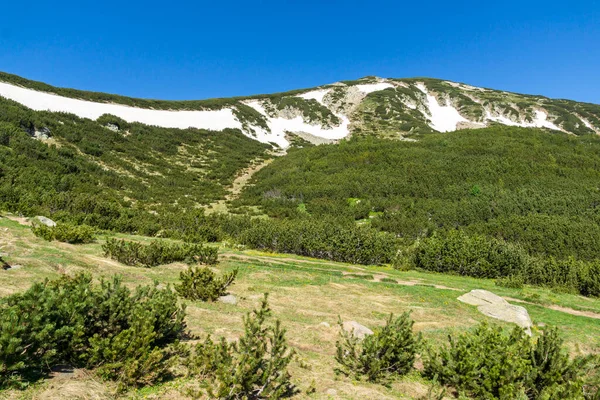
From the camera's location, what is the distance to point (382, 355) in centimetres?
568

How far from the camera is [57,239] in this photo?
11.3 m

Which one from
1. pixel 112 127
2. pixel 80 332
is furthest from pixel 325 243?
pixel 112 127

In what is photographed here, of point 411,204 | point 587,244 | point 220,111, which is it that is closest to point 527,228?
point 587,244

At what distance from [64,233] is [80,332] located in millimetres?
9004

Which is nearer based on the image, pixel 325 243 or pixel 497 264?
pixel 497 264

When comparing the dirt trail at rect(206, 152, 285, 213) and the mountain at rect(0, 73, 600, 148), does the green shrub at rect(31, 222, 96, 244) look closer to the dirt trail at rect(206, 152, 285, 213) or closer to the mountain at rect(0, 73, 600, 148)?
the dirt trail at rect(206, 152, 285, 213)

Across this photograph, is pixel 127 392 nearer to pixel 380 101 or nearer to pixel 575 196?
pixel 575 196

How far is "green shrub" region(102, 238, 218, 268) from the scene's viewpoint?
34.1 ft

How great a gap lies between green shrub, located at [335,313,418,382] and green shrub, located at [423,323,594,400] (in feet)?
1.33

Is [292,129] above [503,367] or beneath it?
above

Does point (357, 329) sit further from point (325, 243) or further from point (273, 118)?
point (273, 118)

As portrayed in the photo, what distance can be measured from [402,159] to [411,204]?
11331 mm

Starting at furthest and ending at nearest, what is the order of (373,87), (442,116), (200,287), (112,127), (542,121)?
(373,87)
(442,116)
(542,121)
(112,127)
(200,287)

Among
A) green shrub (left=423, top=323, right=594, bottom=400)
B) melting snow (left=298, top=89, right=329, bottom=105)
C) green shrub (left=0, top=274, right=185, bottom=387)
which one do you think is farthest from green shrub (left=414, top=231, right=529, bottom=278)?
melting snow (left=298, top=89, right=329, bottom=105)
